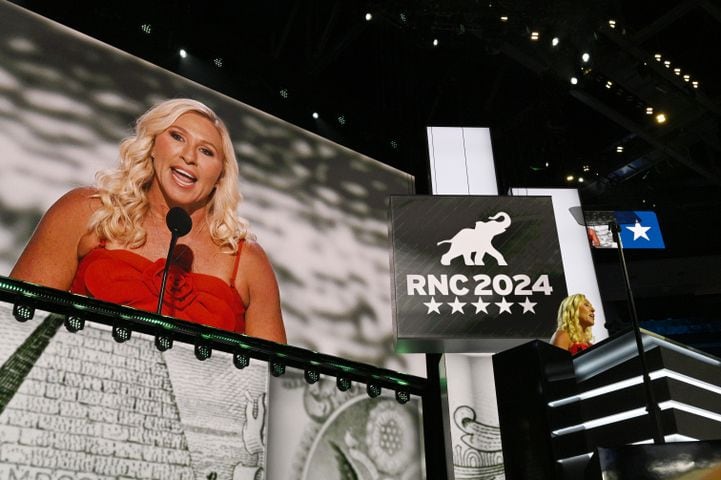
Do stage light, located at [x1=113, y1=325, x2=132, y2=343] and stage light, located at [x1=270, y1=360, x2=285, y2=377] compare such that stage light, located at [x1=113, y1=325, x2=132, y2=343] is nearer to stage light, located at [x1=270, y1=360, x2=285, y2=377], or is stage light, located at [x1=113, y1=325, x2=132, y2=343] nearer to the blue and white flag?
stage light, located at [x1=270, y1=360, x2=285, y2=377]

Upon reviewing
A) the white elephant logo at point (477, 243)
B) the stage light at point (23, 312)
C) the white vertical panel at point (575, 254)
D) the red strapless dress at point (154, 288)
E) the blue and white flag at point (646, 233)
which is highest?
the blue and white flag at point (646, 233)

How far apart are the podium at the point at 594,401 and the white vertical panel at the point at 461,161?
4430mm

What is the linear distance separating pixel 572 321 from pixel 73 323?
3.52 meters

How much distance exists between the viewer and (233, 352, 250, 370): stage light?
15.6 ft

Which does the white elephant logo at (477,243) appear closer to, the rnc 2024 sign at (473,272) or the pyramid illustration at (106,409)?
the rnc 2024 sign at (473,272)

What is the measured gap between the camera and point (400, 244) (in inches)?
225

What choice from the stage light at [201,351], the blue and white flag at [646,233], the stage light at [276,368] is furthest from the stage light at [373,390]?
the blue and white flag at [646,233]

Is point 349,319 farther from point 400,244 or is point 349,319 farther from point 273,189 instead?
point 273,189

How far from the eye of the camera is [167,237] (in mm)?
5211

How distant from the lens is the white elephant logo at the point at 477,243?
5.76 meters

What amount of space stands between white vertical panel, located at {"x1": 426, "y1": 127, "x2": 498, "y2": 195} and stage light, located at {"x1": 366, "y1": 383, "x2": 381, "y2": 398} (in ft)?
8.85

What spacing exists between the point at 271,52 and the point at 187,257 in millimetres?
3179

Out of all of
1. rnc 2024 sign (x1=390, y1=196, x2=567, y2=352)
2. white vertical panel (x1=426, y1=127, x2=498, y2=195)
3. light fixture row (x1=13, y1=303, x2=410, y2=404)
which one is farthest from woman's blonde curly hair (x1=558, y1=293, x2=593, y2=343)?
white vertical panel (x1=426, y1=127, x2=498, y2=195)

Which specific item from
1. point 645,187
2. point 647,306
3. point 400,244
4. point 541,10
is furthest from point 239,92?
point 647,306
